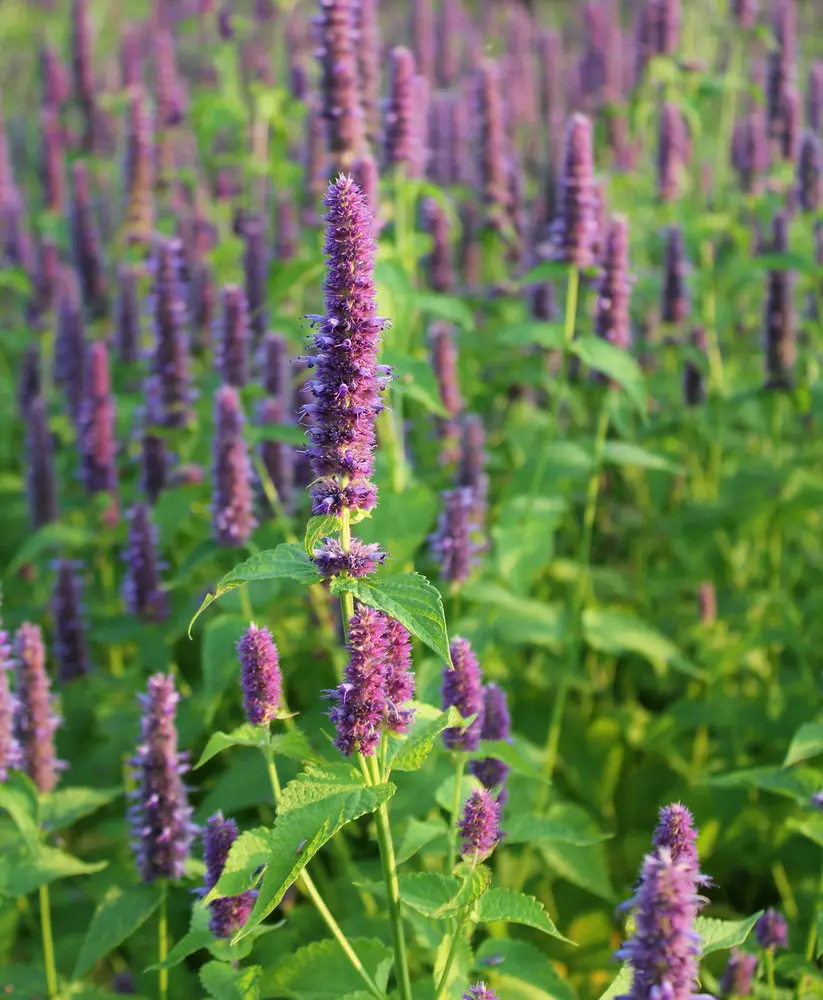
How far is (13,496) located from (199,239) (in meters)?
1.86

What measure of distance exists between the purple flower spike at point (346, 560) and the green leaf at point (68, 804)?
134 cm

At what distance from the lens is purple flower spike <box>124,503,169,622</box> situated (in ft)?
14.2

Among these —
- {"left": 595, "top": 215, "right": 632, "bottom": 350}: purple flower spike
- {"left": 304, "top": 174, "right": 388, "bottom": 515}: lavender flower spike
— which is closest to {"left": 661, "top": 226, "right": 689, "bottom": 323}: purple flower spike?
{"left": 595, "top": 215, "right": 632, "bottom": 350}: purple flower spike

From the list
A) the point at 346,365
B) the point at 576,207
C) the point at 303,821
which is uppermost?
the point at 576,207

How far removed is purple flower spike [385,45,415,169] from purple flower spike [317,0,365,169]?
0.13 metres

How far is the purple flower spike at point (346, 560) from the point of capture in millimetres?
2221

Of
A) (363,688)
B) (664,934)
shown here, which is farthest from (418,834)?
(664,934)

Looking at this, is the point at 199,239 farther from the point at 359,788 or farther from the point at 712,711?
the point at 359,788

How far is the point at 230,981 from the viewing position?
8.29 feet

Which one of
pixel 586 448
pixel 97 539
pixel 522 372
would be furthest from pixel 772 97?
pixel 97 539

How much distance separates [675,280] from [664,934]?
4198mm

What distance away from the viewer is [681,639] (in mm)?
5215

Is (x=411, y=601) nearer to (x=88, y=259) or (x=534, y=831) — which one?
(x=534, y=831)

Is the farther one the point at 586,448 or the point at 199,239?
the point at 199,239
